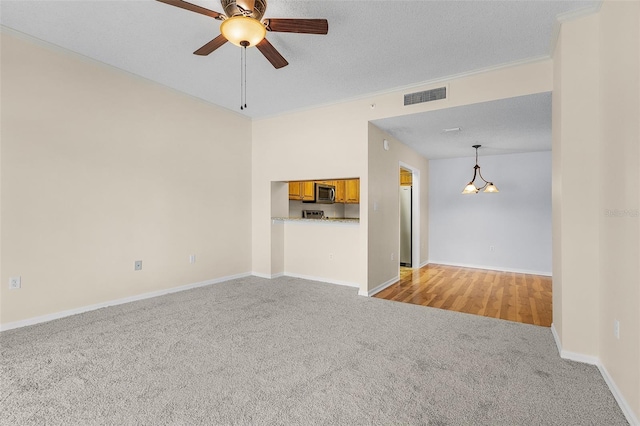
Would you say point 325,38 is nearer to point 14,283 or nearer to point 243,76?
point 243,76

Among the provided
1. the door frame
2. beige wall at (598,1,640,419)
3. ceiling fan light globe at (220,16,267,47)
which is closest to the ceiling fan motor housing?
ceiling fan light globe at (220,16,267,47)

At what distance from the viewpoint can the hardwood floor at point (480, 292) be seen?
3693 millimetres

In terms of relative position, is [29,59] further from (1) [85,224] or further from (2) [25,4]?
(1) [85,224]

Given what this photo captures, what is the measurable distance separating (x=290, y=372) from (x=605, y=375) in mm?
2207

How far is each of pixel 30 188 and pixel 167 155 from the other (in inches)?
59.1

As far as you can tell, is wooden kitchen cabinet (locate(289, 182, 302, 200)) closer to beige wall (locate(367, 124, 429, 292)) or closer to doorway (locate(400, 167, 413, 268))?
beige wall (locate(367, 124, 429, 292))

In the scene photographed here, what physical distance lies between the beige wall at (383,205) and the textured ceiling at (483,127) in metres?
0.22

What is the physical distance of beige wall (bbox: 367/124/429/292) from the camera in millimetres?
4387

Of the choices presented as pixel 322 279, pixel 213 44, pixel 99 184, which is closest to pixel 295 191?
pixel 322 279

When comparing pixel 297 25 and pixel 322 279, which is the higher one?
pixel 297 25

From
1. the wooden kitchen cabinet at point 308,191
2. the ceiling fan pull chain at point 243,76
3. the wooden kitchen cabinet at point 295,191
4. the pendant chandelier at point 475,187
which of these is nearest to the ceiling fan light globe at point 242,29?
the ceiling fan pull chain at point 243,76

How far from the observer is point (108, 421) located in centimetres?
167

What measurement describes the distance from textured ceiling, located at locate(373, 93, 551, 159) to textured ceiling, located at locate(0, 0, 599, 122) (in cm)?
48

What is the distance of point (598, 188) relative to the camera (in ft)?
7.65
